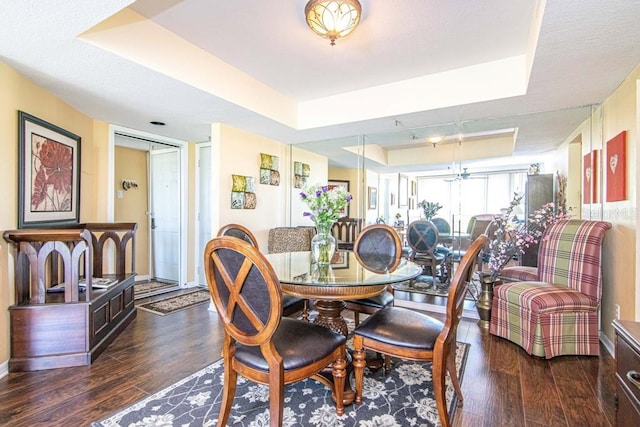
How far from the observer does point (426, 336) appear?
67.9 inches

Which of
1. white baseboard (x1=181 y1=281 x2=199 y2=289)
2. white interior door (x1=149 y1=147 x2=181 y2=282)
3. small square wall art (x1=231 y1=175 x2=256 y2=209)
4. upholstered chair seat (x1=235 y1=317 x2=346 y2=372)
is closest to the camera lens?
upholstered chair seat (x1=235 y1=317 x2=346 y2=372)

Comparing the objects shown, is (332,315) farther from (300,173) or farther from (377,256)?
(300,173)

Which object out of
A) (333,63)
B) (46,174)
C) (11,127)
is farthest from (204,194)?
(333,63)

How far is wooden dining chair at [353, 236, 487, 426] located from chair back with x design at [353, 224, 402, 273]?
0.69m

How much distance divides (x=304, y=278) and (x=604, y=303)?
2.80 meters

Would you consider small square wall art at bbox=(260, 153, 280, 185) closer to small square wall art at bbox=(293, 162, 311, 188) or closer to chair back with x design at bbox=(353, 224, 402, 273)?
small square wall art at bbox=(293, 162, 311, 188)

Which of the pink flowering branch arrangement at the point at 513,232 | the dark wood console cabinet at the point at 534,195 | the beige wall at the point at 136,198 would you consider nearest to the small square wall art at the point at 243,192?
the beige wall at the point at 136,198

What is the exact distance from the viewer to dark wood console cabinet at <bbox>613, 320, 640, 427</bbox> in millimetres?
1037

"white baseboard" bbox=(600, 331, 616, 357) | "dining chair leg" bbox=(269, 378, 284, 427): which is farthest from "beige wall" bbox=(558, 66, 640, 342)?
"dining chair leg" bbox=(269, 378, 284, 427)

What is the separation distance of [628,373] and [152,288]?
500cm

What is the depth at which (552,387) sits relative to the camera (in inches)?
81.0

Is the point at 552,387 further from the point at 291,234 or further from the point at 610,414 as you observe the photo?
the point at 291,234

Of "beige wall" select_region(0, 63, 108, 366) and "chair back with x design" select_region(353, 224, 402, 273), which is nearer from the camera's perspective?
"beige wall" select_region(0, 63, 108, 366)

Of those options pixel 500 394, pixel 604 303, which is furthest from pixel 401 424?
pixel 604 303
